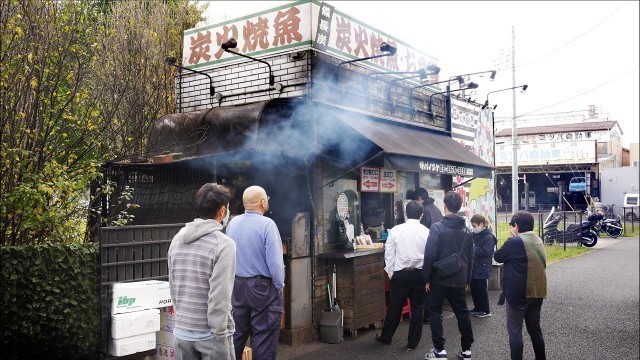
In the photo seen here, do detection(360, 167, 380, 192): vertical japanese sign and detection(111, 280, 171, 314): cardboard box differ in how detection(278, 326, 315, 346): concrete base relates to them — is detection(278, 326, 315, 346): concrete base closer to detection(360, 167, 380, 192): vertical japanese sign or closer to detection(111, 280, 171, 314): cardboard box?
detection(111, 280, 171, 314): cardboard box

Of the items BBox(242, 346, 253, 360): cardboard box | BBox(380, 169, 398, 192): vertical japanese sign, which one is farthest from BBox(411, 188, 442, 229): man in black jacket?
BBox(242, 346, 253, 360): cardboard box

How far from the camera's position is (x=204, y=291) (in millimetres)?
3445

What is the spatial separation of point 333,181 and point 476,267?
3.04 m

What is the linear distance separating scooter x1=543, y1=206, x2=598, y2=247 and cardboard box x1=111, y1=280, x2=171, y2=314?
17667 mm

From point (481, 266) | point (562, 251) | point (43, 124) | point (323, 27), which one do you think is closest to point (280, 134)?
point (323, 27)

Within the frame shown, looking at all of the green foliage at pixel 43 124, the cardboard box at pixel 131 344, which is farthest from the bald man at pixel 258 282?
the green foliage at pixel 43 124

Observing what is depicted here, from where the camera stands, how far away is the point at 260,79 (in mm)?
8125

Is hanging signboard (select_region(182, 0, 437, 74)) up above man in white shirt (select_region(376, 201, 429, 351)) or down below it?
above

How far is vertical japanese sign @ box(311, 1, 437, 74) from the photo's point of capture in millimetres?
7789

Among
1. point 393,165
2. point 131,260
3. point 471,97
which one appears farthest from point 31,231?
point 471,97

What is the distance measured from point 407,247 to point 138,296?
3.27 meters

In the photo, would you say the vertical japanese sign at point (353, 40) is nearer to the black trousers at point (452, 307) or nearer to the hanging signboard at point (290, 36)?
the hanging signboard at point (290, 36)

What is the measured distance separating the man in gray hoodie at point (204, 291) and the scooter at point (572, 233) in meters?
18.8

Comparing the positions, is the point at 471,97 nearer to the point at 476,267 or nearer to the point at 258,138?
the point at 476,267
